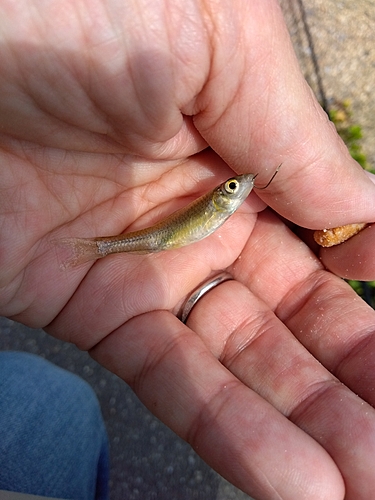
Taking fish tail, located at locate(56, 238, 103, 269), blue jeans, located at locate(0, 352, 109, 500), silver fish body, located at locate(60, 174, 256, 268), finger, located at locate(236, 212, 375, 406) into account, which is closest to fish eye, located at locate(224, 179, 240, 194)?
silver fish body, located at locate(60, 174, 256, 268)

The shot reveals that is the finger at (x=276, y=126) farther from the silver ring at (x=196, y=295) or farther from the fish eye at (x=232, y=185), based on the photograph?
the silver ring at (x=196, y=295)

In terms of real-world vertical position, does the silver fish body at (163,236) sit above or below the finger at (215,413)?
above

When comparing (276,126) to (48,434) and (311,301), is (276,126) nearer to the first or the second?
(311,301)

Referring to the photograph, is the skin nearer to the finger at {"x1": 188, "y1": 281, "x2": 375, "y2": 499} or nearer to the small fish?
the finger at {"x1": 188, "y1": 281, "x2": 375, "y2": 499}

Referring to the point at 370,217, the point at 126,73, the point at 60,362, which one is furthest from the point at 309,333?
the point at 60,362

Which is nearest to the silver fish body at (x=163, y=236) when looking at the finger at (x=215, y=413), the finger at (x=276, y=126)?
the finger at (x=276, y=126)
